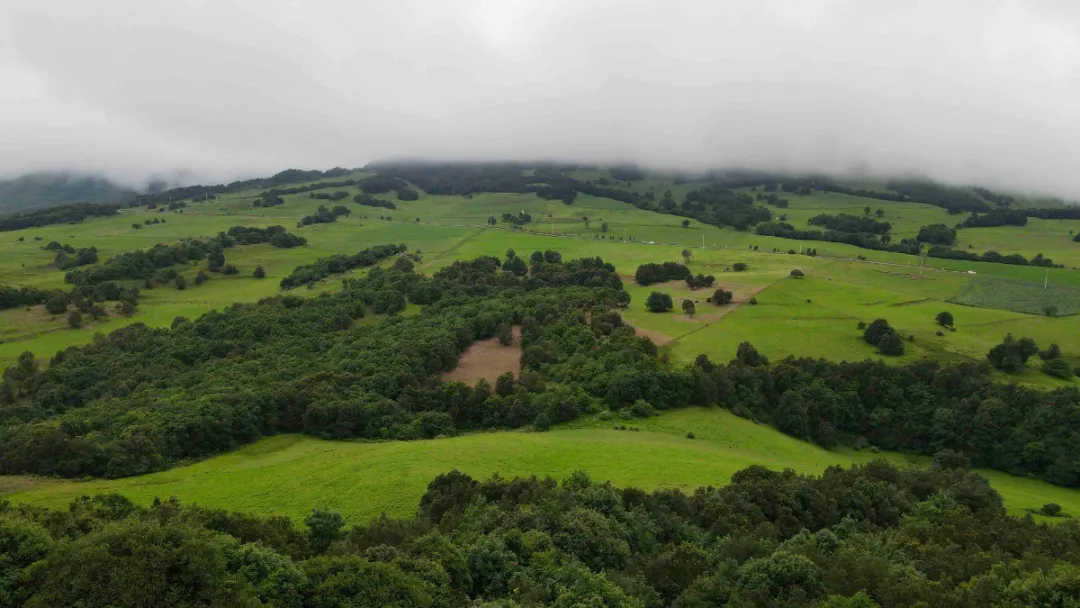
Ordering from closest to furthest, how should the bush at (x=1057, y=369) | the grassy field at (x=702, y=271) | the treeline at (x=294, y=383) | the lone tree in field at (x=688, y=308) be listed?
the treeline at (x=294, y=383) < the bush at (x=1057, y=369) < the grassy field at (x=702, y=271) < the lone tree in field at (x=688, y=308)

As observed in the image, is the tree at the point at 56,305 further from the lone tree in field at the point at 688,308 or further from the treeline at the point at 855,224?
the treeline at the point at 855,224

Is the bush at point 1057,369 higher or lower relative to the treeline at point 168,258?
lower

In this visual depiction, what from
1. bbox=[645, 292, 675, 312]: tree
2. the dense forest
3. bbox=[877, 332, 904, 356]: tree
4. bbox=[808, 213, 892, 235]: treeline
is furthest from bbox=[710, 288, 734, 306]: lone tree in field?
bbox=[808, 213, 892, 235]: treeline

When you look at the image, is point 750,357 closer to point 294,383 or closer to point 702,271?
point 294,383

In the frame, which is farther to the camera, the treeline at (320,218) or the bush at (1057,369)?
the treeline at (320,218)

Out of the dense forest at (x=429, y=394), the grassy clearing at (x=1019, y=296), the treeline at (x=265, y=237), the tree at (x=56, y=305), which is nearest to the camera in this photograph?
the dense forest at (x=429, y=394)

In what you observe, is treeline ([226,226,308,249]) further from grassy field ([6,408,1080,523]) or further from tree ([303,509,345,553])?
tree ([303,509,345,553])

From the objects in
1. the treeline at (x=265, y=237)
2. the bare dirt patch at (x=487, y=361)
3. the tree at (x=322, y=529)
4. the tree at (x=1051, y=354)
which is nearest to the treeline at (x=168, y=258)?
the treeline at (x=265, y=237)

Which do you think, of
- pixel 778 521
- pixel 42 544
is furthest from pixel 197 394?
pixel 778 521

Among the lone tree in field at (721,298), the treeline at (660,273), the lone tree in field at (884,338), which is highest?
the treeline at (660,273)
